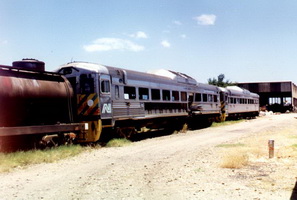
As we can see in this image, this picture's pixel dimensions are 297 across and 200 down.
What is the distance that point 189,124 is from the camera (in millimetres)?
25281

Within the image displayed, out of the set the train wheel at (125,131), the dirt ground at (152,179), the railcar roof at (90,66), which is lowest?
the dirt ground at (152,179)

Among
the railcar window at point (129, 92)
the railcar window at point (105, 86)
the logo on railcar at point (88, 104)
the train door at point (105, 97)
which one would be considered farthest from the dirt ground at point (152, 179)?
the railcar window at point (129, 92)

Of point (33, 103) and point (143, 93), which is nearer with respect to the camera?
point (33, 103)

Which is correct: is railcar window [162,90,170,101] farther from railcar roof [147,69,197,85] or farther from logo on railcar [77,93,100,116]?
logo on railcar [77,93,100,116]

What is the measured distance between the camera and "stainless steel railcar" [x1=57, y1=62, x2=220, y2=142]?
13.3 meters

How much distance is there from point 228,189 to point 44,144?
7299mm

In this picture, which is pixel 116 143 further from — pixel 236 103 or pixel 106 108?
pixel 236 103

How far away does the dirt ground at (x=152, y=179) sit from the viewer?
6.16 metres

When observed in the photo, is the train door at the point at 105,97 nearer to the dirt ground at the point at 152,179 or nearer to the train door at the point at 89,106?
the train door at the point at 89,106

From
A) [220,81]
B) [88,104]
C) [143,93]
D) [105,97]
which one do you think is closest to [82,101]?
[88,104]

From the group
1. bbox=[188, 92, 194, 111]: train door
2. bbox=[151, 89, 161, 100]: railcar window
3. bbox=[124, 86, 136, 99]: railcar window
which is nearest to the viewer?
bbox=[124, 86, 136, 99]: railcar window

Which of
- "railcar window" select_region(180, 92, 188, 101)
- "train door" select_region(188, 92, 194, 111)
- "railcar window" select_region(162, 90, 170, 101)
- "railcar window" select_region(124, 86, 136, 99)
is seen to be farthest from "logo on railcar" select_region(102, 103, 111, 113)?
"train door" select_region(188, 92, 194, 111)

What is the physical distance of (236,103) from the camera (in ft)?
116

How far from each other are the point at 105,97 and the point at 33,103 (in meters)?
3.36
